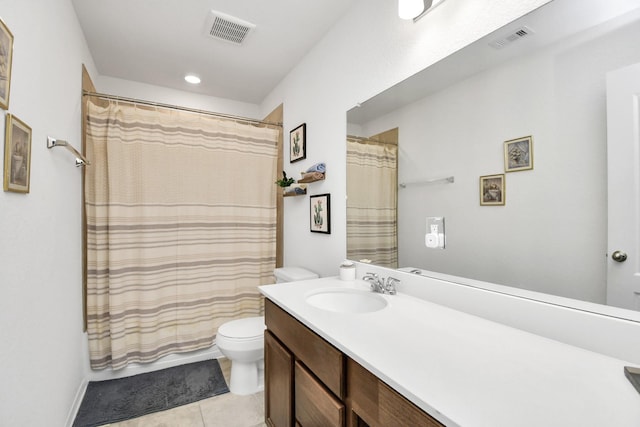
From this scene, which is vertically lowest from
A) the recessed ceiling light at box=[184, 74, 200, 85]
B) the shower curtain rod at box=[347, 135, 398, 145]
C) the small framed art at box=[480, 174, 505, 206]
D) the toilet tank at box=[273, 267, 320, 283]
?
the toilet tank at box=[273, 267, 320, 283]

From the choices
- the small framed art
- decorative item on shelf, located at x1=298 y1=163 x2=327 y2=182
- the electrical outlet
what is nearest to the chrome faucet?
the electrical outlet

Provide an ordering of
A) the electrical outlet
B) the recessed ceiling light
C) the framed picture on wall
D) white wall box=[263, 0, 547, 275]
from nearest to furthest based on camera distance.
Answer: white wall box=[263, 0, 547, 275]
the electrical outlet
the framed picture on wall
the recessed ceiling light

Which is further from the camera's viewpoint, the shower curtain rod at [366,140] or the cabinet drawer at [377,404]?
the shower curtain rod at [366,140]

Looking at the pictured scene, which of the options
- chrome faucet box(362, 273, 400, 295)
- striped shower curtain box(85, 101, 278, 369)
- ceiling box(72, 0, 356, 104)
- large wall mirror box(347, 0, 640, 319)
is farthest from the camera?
striped shower curtain box(85, 101, 278, 369)

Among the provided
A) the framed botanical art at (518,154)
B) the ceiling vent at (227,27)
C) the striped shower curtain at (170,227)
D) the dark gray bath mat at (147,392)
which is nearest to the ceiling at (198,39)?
the ceiling vent at (227,27)

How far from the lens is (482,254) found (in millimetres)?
1147

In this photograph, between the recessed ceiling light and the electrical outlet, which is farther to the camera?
the recessed ceiling light

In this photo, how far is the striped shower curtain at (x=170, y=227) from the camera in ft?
7.02

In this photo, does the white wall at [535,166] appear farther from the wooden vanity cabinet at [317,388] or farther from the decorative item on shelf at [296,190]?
the decorative item on shelf at [296,190]

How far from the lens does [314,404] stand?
1047 millimetres

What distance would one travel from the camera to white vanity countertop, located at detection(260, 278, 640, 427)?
56 cm

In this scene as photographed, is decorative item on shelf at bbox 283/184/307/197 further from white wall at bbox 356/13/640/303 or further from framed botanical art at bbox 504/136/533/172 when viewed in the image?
framed botanical art at bbox 504/136/533/172

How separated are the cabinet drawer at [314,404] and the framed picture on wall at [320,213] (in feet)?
3.34

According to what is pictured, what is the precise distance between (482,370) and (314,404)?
0.62 metres
